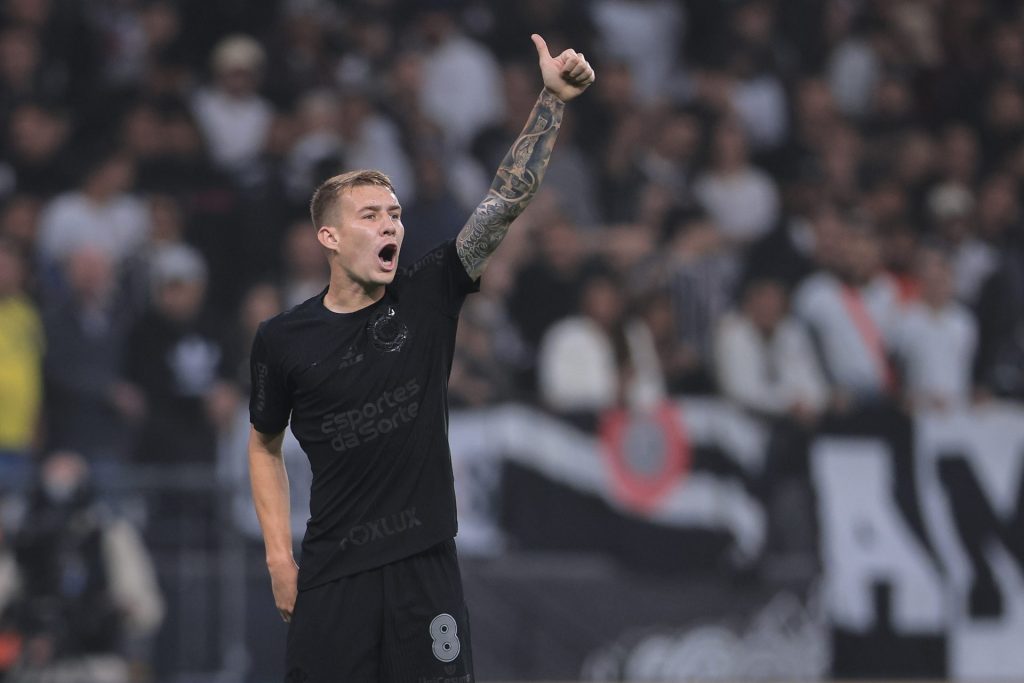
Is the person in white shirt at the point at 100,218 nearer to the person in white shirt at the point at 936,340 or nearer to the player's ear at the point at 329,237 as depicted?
the person in white shirt at the point at 936,340

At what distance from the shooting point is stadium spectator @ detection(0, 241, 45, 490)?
1086cm

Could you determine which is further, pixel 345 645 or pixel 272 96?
pixel 272 96

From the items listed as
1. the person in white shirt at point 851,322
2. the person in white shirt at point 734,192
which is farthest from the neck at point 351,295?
the person in white shirt at point 734,192

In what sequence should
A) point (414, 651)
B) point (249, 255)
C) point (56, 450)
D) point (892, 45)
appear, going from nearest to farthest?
point (414, 651) < point (56, 450) < point (249, 255) < point (892, 45)

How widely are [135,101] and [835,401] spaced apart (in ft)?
17.8

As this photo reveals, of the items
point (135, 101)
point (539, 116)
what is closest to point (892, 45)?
point (135, 101)

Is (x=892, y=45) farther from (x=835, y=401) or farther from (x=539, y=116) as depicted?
(x=539, y=116)

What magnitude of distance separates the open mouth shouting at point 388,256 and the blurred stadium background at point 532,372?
545 centimetres

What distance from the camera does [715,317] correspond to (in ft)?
39.0

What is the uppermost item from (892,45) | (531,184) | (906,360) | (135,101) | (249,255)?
(892,45)

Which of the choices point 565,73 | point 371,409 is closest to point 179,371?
point 371,409

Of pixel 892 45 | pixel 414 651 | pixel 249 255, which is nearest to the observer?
pixel 414 651

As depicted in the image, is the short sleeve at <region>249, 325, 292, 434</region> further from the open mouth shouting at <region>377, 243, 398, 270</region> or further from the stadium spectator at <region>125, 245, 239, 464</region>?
the stadium spectator at <region>125, 245, 239, 464</region>

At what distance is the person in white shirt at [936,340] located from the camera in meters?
11.8
